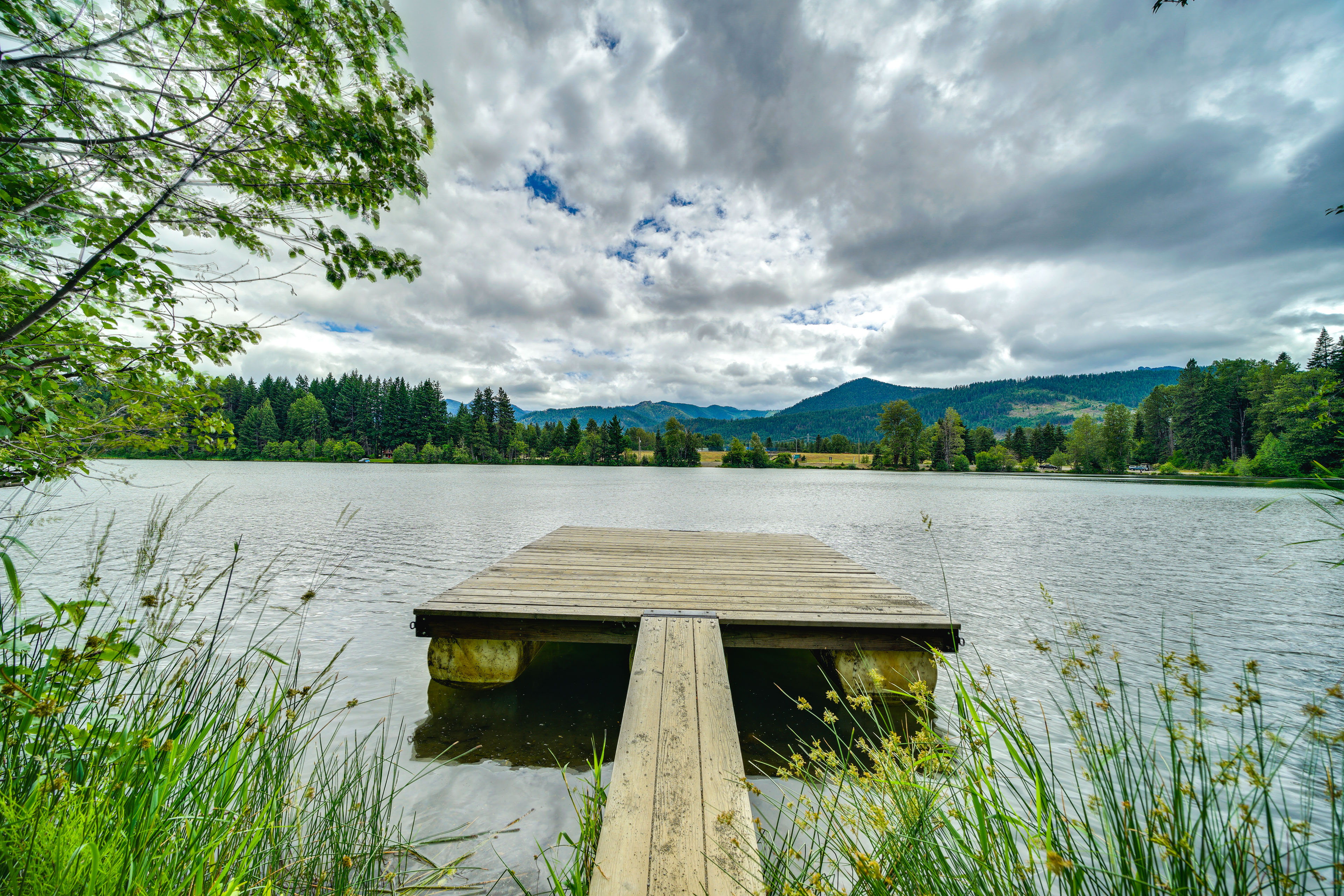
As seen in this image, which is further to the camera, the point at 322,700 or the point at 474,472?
the point at 474,472

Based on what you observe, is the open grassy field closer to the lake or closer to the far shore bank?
the far shore bank

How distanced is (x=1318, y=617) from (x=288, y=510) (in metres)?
23.5

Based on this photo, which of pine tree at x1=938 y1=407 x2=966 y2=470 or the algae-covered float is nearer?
the algae-covered float

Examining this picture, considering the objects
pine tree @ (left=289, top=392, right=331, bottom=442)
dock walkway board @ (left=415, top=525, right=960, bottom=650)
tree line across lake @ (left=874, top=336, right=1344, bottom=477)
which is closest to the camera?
dock walkway board @ (left=415, top=525, right=960, bottom=650)

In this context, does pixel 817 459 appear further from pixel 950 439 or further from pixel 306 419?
pixel 306 419

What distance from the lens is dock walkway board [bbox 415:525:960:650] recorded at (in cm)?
429

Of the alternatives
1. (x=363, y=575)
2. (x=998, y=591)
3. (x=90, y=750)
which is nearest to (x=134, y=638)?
(x=90, y=750)

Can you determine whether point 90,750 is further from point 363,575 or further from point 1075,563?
point 1075,563

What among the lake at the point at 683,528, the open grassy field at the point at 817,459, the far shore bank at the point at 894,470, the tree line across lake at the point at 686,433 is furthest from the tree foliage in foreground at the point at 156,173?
the open grassy field at the point at 817,459

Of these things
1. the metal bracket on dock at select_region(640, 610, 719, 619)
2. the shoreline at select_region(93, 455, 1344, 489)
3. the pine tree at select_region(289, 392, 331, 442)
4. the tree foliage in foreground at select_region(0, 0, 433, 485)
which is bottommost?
the shoreline at select_region(93, 455, 1344, 489)

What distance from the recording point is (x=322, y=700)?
443cm

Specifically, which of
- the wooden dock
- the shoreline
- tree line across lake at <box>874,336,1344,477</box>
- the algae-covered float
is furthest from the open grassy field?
the algae-covered float

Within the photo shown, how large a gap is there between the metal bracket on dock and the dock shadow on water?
708mm

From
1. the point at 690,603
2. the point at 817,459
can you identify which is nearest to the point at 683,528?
the point at 690,603
